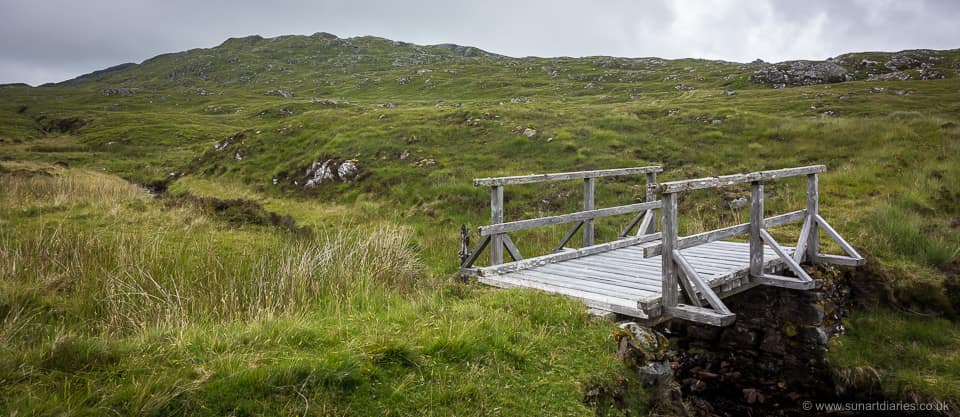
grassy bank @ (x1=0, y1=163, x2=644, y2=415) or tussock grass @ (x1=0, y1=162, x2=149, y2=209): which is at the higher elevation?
tussock grass @ (x1=0, y1=162, x2=149, y2=209)

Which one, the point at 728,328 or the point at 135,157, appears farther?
the point at 135,157

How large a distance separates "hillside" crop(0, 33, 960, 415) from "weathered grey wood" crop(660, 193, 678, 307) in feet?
3.86

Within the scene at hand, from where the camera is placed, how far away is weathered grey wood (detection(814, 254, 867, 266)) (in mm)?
9656

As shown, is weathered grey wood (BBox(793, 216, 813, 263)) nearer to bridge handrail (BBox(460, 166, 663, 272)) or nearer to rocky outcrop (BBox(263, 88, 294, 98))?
bridge handrail (BBox(460, 166, 663, 272))

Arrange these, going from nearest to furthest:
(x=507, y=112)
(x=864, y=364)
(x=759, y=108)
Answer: (x=864, y=364), (x=507, y=112), (x=759, y=108)

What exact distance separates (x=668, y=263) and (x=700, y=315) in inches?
28.8

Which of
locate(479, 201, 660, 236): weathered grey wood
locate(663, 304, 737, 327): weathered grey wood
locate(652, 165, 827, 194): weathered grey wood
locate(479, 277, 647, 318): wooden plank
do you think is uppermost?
locate(652, 165, 827, 194): weathered grey wood

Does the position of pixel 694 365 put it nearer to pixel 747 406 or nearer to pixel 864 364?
pixel 747 406

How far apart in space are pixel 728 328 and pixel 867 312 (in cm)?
263

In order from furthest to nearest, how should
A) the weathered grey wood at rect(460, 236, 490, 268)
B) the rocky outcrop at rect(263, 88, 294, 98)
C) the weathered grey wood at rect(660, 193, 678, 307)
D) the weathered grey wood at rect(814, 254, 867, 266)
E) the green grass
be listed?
the rocky outcrop at rect(263, 88, 294, 98) < the weathered grey wood at rect(814, 254, 867, 266) < the weathered grey wood at rect(460, 236, 490, 268) < the green grass < the weathered grey wood at rect(660, 193, 678, 307)

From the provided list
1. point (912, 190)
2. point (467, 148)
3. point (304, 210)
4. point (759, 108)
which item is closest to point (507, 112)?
point (467, 148)

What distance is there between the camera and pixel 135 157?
41.6m

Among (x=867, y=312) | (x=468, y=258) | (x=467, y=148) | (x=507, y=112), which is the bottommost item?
(x=867, y=312)

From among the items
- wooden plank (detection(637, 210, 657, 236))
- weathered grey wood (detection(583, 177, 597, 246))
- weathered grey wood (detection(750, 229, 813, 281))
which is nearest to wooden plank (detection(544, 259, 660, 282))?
weathered grey wood (detection(583, 177, 597, 246))
